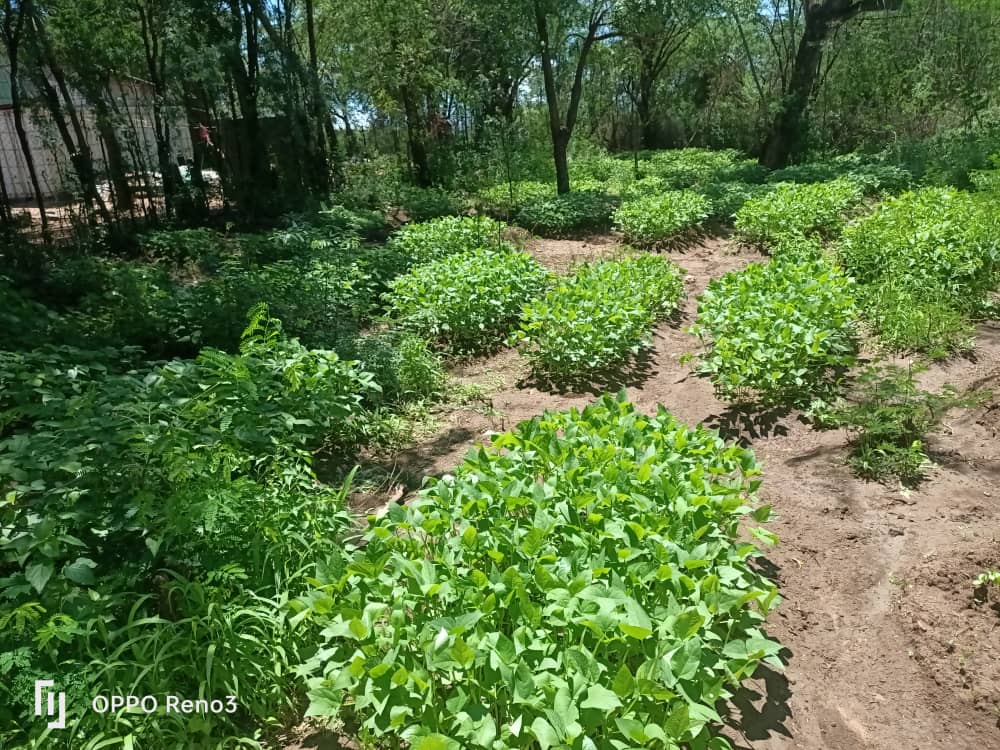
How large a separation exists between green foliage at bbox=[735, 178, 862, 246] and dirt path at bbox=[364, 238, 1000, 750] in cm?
425

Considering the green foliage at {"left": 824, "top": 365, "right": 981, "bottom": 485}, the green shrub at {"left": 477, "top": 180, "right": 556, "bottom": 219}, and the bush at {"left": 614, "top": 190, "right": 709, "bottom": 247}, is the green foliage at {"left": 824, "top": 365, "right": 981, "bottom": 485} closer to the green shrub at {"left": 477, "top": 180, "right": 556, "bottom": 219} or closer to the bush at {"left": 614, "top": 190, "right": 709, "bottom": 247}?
the bush at {"left": 614, "top": 190, "right": 709, "bottom": 247}

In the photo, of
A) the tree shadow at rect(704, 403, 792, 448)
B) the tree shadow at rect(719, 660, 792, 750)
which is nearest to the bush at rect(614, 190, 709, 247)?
the tree shadow at rect(704, 403, 792, 448)

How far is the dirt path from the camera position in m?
2.23

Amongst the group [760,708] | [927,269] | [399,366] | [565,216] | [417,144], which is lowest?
[760,708]

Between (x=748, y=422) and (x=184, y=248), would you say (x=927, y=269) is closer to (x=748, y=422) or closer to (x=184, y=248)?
(x=748, y=422)

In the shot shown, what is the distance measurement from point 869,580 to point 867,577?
0.02 m

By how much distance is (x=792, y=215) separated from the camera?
8727 mm

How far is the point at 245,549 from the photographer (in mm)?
2551

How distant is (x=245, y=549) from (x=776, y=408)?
3.56 m

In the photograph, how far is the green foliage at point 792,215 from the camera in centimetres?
870

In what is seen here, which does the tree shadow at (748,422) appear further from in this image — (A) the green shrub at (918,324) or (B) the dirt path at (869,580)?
(A) the green shrub at (918,324)

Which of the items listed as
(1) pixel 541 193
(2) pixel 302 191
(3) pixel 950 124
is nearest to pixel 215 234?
(2) pixel 302 191

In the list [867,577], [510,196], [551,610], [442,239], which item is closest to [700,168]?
[510,196]

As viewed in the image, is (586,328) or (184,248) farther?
(184,248)
